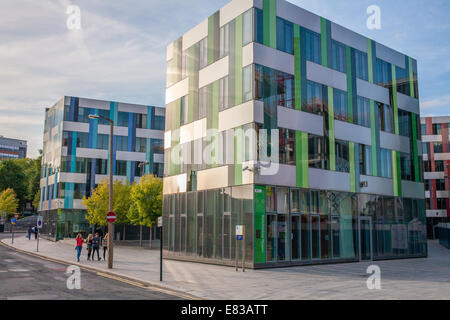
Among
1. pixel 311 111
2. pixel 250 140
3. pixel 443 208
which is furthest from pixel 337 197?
pixel 443 208

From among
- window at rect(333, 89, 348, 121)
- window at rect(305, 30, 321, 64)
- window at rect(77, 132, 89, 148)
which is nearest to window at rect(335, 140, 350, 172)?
window at rect(333, 89, 348, 121)

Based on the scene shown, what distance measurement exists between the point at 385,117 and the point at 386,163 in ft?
11.9

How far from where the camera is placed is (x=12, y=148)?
176125 millimetres

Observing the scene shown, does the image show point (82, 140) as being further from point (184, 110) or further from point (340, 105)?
point (340, 105)

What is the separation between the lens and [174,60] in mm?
33844

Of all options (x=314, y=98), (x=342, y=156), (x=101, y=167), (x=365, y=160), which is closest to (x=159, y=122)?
(x=101, y=167)

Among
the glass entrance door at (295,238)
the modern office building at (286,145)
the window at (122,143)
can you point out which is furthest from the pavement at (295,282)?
the window at (122,143)

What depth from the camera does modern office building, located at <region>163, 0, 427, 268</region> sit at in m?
25.1

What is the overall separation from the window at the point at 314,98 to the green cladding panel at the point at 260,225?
6787mm

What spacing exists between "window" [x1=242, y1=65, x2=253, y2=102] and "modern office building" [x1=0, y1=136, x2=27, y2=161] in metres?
169

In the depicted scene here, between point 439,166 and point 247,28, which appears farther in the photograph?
point 439,166
